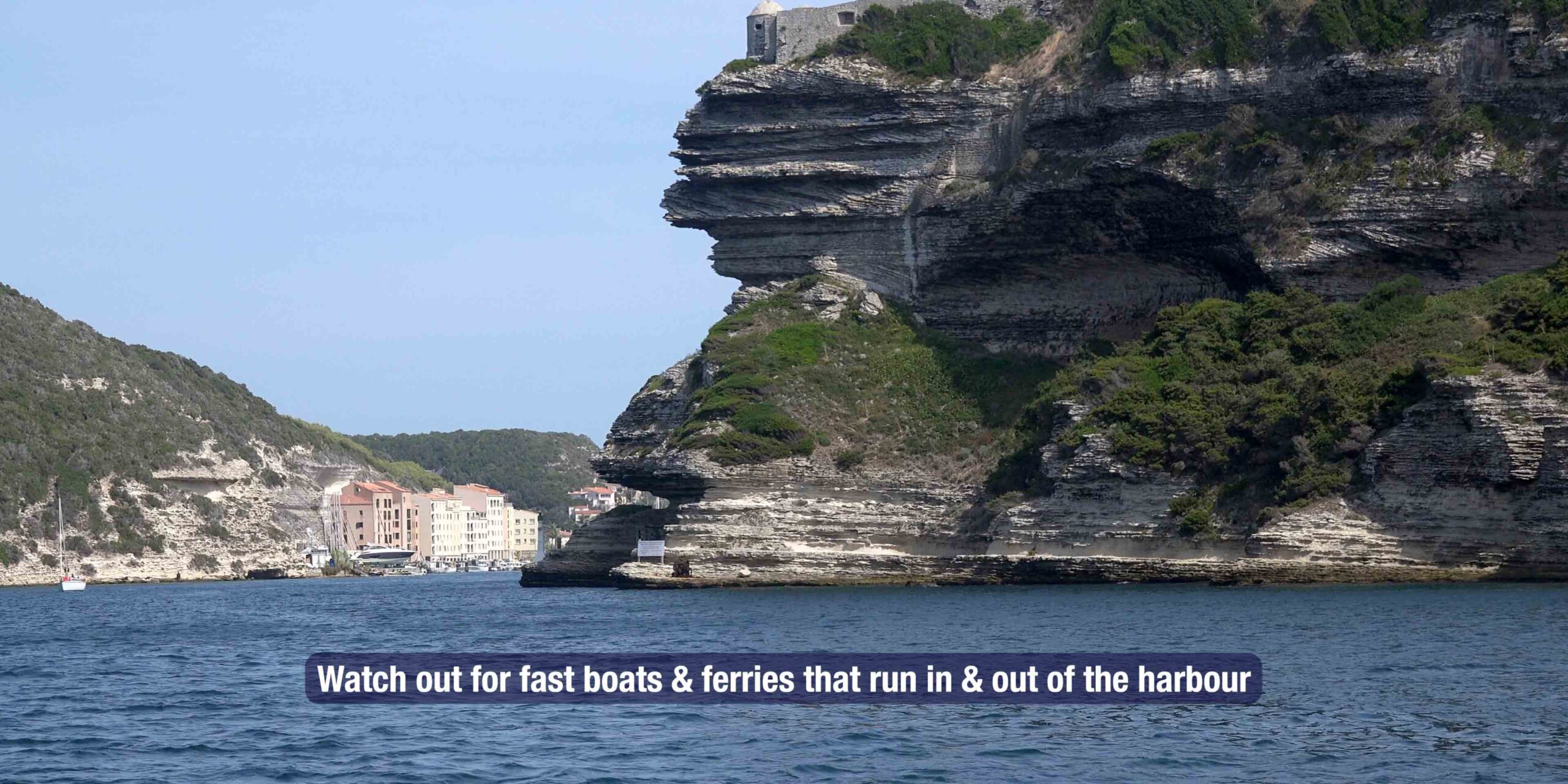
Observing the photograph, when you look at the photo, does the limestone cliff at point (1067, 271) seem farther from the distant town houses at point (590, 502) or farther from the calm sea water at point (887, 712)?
the distant town houses at point (590, 502)

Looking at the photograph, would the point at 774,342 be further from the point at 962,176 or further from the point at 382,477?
the point at 382,477

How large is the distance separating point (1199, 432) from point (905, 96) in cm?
2472

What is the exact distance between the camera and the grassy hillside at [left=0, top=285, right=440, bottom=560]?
3898 inches

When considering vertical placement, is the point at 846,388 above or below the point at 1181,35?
below

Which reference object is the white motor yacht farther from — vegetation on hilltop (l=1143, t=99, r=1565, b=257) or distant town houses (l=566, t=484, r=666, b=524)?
vegetation on hilltop (l=1143, t=99, r=1565, b=257)

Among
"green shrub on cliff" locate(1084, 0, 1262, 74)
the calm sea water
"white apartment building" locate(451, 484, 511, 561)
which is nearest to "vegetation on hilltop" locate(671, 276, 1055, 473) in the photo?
"green shrub on cliff" locate(1084, 0, 1262, 74)

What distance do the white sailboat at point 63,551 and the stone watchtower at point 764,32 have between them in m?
35.8

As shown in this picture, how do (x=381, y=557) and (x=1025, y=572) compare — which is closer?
(x=1025, y=572)

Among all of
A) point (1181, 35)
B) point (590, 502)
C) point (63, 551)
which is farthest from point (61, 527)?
point (590, 502)

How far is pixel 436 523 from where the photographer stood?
14975cm

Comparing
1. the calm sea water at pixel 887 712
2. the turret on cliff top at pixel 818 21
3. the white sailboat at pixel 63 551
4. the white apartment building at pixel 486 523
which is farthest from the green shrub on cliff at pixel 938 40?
the white apartment building at pixel 486 523

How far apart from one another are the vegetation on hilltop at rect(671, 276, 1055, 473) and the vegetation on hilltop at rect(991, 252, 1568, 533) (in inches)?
237

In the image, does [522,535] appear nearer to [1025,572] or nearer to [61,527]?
[61,527]

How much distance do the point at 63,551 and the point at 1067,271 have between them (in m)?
48.6
